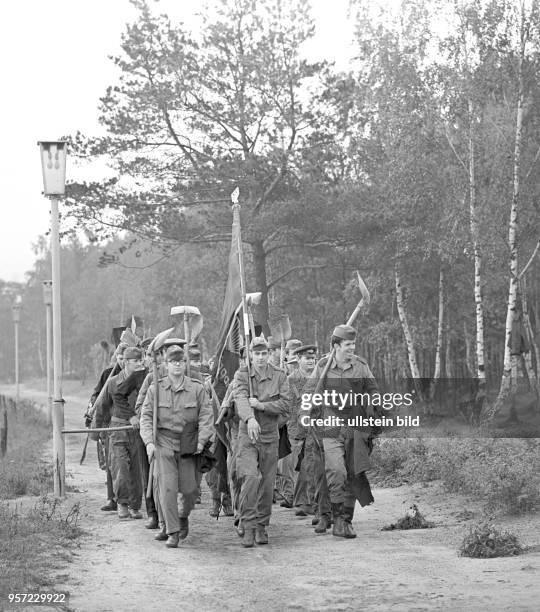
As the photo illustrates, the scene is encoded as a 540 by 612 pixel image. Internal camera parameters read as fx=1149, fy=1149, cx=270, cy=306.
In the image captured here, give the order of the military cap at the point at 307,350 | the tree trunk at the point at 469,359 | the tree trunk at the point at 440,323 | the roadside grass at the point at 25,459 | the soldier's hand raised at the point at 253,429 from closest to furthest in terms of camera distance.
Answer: the soldier's hand raised at the point at 253,429 → the military cap at the point at 307,350 → the roadside grass at the point at 25,459 → the tree trunk at the point at 440,323 → the tree trunk at the point at 469,359

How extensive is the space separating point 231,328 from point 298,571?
12.7 feet

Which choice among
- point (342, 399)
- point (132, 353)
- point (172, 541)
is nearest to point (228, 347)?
point (132, 353)

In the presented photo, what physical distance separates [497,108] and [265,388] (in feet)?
66.0

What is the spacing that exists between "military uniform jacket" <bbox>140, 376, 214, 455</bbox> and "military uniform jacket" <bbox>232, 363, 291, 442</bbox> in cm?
36

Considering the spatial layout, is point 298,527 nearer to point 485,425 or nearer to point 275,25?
point 485,425

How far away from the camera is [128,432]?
1305cm

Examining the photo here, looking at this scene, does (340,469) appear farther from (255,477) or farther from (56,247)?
(56,247)

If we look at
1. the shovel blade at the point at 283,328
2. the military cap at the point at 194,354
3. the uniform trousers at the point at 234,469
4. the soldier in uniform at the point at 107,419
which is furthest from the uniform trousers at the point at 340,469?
the shovel blade at the point at 283,328

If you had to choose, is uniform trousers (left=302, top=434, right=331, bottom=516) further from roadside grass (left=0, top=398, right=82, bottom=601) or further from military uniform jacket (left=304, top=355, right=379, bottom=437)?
roadside grass (left=0, top=398, right=82, bottom=601)

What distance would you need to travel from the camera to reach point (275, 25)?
3083 centimetres

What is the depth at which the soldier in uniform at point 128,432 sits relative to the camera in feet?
42.3

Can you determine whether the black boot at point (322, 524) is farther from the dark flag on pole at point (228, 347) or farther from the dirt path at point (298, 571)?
the dark flag on pole at point (228, 347)

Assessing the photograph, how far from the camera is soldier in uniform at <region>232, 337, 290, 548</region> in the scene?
10.6m

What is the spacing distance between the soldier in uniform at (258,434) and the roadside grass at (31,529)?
5.47 ft
